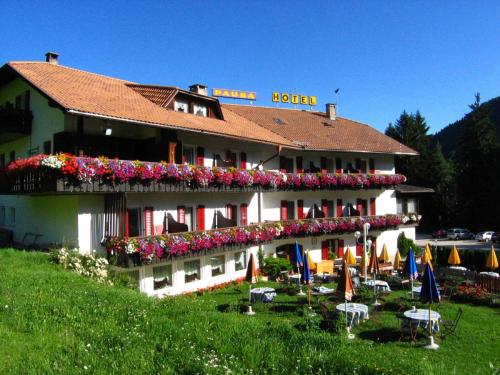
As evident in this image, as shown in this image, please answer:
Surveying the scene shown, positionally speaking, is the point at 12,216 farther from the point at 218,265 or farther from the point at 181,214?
the point at 218,265

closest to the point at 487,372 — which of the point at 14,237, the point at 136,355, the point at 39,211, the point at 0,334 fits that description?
the point at 136,355

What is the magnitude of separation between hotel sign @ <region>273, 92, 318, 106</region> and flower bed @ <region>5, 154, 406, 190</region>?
10950 mm

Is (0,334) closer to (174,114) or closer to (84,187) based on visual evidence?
(84,187)

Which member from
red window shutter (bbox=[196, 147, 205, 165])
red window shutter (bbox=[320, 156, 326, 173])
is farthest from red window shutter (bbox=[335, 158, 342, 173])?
red window shutter (bbox=[196, 147, 205, 165])

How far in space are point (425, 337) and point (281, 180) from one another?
502 inches

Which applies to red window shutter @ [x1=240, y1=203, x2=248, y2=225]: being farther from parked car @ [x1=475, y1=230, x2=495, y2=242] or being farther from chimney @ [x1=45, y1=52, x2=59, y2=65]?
parked car @ [x1=475, y1=230, x2=495, y2=242]

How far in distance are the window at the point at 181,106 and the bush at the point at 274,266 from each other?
9.62 meters

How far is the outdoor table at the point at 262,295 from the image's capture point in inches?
714

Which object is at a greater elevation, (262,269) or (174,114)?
(174,114)

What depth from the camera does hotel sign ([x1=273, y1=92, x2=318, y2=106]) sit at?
3730 cm

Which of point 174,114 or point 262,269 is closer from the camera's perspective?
point 174,114

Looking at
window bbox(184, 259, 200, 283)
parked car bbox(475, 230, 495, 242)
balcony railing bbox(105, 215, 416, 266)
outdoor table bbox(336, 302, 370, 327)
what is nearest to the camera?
outdoor table bbox(336, 302, 370, 327)

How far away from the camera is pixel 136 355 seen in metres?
7.38

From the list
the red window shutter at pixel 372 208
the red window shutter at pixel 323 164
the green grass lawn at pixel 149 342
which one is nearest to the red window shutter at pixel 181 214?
the green grass lawn at pixel 149 342
